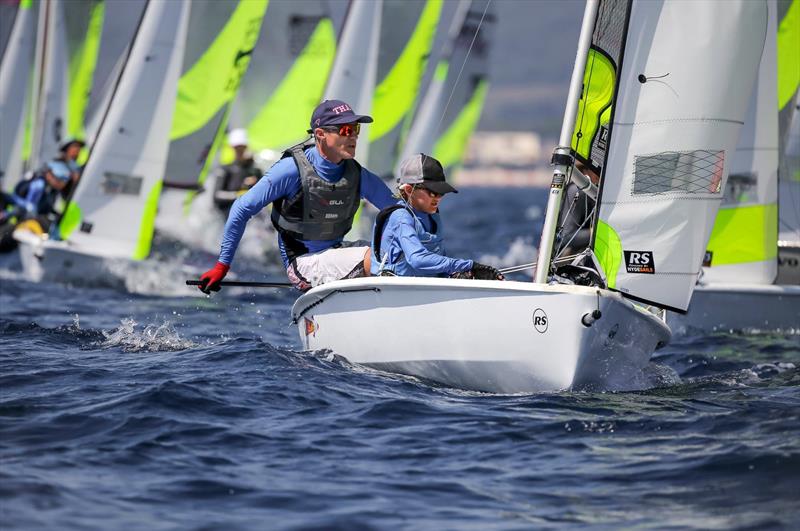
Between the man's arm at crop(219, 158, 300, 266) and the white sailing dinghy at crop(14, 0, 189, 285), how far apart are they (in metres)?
6.57

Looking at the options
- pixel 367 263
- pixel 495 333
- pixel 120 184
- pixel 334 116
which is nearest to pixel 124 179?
pixel 120 184

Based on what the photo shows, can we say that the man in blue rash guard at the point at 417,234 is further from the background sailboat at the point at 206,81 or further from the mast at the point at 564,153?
the background sailboat at the point at 206,81

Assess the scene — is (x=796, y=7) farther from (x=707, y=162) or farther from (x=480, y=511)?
(x=480, y=511)

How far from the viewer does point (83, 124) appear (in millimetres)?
19953

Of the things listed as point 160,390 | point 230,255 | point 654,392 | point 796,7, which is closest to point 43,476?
point 160,390

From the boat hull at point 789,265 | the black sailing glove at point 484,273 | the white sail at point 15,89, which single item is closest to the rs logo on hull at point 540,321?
the black sailing glove at point 484,273

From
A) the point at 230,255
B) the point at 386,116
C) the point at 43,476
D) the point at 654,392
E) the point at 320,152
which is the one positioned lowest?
the point at 43,476

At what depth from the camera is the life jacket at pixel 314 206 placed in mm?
7805

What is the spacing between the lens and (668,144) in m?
6.99

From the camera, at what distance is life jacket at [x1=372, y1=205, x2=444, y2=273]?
7.13 m

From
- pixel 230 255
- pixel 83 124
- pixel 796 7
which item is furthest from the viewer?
pixel 83 124

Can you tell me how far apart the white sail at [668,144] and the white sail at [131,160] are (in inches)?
326

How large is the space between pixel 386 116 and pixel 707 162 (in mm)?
13305

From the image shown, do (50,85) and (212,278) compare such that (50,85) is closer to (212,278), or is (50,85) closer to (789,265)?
(789,265)
